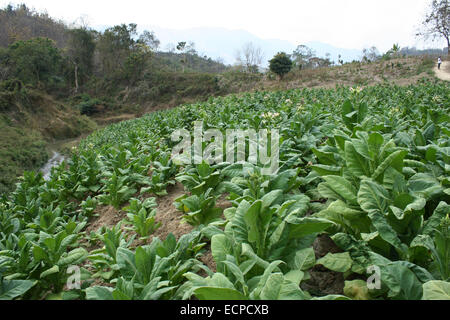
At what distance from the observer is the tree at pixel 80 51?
5459cm

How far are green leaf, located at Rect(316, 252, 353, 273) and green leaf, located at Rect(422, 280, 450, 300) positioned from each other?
0.53 metres

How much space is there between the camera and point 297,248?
1848 millimetres

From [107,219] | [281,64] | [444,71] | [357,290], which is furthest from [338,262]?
[281,64]

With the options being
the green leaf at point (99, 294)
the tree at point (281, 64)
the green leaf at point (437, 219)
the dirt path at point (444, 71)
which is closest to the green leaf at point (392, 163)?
the green leaf at point (437, 219)

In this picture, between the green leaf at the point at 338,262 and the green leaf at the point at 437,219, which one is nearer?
the green leaf at the point at 437,219

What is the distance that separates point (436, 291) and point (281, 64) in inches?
1391

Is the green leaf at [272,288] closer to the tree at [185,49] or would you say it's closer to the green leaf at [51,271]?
the green leaf at [51,271]

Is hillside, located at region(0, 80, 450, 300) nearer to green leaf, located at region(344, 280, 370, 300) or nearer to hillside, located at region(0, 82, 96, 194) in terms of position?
green leaf, located at region(344, 280, 370, 300)

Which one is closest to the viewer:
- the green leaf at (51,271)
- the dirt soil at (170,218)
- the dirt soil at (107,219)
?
the green leaf at (51,271)

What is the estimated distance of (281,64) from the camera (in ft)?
111

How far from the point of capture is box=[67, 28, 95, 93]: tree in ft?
179

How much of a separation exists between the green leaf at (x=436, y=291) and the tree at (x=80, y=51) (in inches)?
2448

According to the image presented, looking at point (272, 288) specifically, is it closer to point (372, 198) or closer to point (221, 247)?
point (221, 247)
